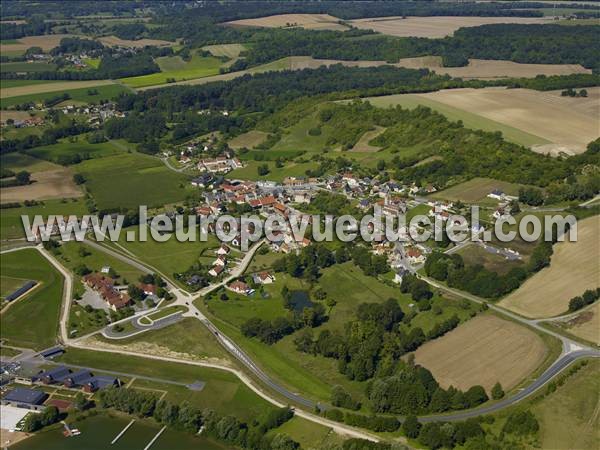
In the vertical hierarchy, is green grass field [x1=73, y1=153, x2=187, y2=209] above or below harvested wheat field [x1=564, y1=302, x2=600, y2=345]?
above

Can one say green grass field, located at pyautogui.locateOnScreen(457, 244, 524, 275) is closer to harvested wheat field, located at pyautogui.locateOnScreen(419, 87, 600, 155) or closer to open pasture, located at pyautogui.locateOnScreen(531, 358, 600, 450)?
open pasture, located at pyautogui.locateOnScreen(531, 358, 600, 450)

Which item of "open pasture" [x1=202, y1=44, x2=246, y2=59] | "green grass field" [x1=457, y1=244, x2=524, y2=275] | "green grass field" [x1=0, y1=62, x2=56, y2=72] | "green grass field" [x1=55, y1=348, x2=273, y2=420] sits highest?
"open pasture" [x1=202, y1=44, x2=246, y2=59]

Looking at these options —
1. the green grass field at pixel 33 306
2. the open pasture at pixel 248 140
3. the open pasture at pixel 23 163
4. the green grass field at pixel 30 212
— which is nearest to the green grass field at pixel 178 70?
the open pasture at pixel 248 140

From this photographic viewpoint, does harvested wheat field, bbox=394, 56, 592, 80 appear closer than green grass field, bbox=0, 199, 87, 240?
No

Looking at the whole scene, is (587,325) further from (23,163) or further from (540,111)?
(23,163)

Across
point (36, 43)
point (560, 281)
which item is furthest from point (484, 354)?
point (36, 43)

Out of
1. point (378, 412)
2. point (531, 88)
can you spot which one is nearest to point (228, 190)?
point (378, 412)

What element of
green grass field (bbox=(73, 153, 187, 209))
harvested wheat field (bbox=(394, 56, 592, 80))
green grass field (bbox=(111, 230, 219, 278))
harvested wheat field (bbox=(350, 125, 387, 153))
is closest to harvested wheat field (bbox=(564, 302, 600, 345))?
green grass field (bbox=(111, 230, 219, 278))
